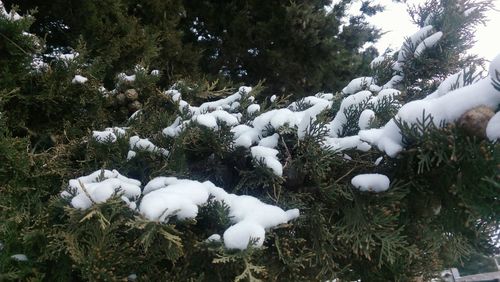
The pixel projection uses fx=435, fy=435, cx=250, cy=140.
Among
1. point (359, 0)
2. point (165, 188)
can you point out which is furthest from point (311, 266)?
point (359, 0)

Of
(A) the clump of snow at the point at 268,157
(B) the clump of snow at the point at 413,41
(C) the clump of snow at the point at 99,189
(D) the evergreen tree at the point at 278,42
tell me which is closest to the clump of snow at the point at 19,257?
(C) the clump of snow at the point at 99,189

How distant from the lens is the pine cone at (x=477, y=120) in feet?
2.99

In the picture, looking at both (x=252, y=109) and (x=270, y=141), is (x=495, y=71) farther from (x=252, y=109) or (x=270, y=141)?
(x=252, y=109)

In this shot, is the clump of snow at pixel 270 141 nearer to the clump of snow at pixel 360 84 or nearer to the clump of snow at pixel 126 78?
the clump of snow at pixel 360 84

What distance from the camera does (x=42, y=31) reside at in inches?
107

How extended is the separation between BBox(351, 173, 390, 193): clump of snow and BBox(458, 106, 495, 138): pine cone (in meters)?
0.24

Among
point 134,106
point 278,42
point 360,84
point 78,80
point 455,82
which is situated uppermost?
point 278,42

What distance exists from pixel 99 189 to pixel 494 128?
866 millimetres

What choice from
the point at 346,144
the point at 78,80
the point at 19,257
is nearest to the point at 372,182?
the point at 346,144

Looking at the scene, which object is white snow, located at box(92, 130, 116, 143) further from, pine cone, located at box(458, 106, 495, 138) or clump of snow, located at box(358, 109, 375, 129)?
pine cone, located at box(458, 106, 495, 138)

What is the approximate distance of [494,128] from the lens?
86cm

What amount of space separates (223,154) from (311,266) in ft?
1.36

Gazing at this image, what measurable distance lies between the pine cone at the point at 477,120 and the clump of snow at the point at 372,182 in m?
0.24

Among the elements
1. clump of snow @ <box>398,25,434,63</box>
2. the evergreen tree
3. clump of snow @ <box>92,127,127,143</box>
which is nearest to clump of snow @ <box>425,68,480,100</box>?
clump of snow @ <box>398,25,434,63</box>
